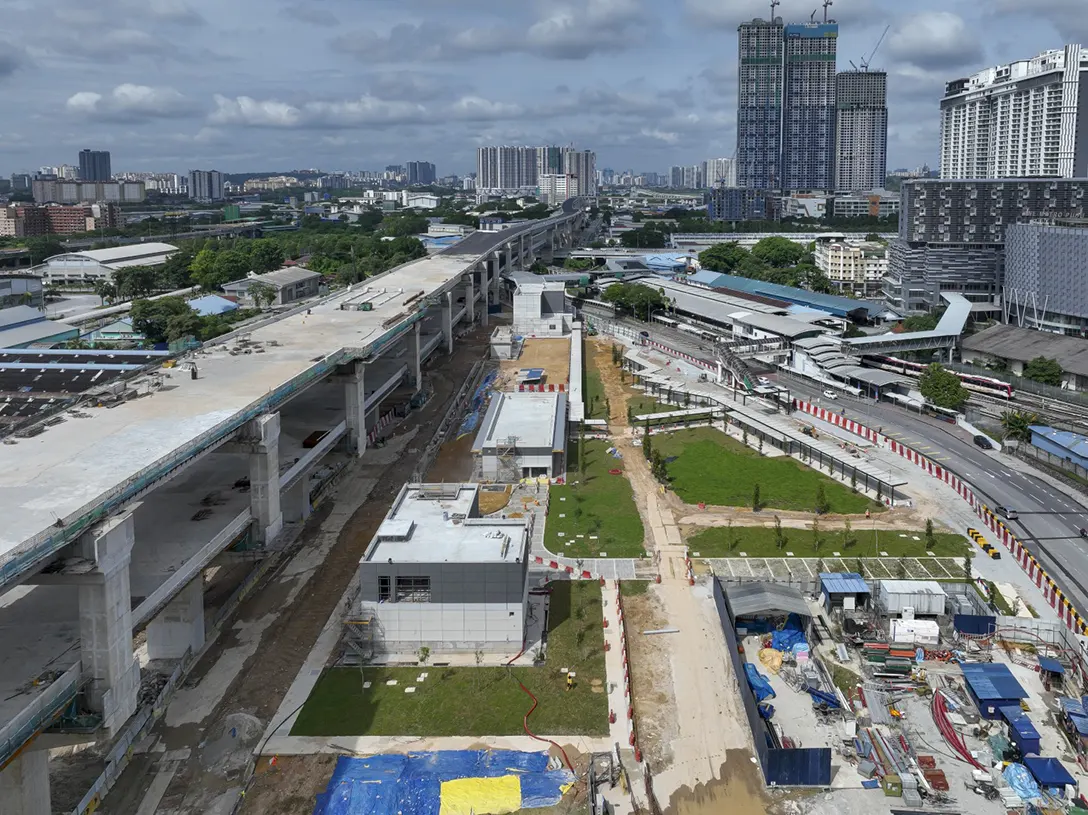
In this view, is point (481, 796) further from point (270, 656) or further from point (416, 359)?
point (416, 359)

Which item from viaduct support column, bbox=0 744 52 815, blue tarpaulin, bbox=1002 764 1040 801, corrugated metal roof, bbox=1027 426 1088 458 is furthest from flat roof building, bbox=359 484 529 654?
corrugated metal roof, bbox=1027 426 1088 458

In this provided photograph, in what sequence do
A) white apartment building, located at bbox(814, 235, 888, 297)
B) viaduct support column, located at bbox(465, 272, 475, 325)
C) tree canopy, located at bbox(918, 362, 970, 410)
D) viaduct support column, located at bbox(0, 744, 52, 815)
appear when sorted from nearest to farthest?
viaduct support column, located at bbox(0, 744, 52, 815) → tree canopy, located at bbox(918, 362, 970, 410) → viaduct support column, located at bbox(465, 272, 475, 325) → white apartment building, located at bbox(814, 235, 888, 297)

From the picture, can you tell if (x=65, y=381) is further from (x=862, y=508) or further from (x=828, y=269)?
(x=828, y=269)

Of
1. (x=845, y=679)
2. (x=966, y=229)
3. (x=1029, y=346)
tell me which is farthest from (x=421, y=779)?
(x=966, y=229)

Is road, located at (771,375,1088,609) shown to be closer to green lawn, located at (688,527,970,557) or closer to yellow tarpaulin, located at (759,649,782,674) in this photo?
green lawn, located at (688,527,970,557)

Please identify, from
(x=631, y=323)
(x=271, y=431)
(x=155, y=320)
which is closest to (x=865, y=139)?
(x=631, y=323)
